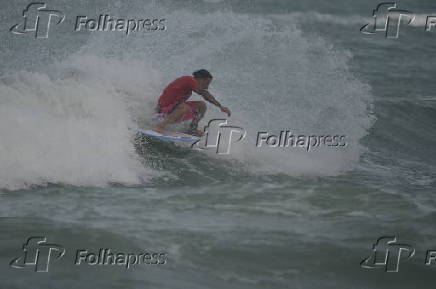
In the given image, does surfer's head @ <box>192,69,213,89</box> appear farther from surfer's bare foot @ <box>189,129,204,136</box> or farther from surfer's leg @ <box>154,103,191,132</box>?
surfer's bare foot @ <box>189,129,204,136</box>

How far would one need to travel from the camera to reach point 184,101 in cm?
1218

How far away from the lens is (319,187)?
444 inches

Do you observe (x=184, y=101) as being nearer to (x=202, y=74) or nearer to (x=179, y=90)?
(x=179, y=90)

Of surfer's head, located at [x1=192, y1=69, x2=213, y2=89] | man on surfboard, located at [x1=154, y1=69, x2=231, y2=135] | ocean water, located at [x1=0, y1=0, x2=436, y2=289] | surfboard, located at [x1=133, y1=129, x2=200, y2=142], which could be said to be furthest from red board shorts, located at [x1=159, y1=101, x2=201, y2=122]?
ocean water, located at [x1=0, y1=0, x2=436, y2=289]

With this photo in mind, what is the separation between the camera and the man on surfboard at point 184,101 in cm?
1196

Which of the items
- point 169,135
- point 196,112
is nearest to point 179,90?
point 196,112

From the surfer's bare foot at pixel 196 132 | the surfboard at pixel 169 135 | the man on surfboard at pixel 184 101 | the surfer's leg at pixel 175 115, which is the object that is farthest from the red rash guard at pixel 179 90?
the surfer's bare foot at pixel 196 132

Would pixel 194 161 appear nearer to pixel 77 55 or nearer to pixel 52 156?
pixel 52 156

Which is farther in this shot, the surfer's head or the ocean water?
the surfer's head

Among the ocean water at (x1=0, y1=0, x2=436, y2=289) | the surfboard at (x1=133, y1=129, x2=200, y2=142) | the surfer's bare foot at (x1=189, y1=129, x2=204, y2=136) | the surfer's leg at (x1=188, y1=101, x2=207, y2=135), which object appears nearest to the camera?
the ocean water at (x1=0, y1=0, x2=436, y2=289)

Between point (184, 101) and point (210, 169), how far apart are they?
133 centimetres

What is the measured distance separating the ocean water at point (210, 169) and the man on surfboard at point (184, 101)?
0.56m

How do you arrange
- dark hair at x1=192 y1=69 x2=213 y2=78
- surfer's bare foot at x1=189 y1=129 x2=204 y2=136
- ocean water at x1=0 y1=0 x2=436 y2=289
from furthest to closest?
surfer's bare foot at x1=189 y1=129 x2=204 y2=136, dark hair at x1=192 y1=69 x2=213 y2=78, ocean water at x1=0 y1=0 x2=436 y2=289

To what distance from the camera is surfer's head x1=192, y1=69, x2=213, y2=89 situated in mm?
11826
